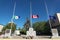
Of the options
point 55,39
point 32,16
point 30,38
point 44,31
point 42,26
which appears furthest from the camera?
point 42,26

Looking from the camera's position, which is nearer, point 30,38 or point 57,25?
point 30,38

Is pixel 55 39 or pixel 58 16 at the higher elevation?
pixel 58 16

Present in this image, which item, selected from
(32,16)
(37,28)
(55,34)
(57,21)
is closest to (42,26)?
(37,28)

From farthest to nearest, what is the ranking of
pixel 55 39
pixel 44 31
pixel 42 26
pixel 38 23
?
pixel 38 23 → pixel 42 26 → pixel 44 31 → pixel 55 39

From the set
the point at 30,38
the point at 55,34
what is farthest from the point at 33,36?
the point at 55,34

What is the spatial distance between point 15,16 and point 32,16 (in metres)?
3.74

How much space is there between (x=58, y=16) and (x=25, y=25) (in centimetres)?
1307

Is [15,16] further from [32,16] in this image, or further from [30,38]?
[30,38]

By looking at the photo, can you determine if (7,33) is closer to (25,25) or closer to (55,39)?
(55,39)

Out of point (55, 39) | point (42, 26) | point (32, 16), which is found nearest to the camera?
point (55, 39)

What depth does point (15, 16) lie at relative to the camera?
95.5ft

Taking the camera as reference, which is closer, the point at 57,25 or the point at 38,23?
the point at 57,25

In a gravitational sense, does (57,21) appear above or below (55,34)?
above

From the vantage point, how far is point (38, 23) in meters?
52.2
